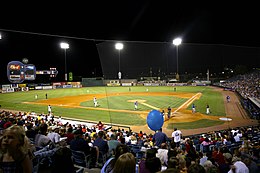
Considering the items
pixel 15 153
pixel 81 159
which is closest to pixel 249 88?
pixel 81 159

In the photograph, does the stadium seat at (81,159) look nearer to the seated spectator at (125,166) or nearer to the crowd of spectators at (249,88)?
the seated spectator at (125,166)

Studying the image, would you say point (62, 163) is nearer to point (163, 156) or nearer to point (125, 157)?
point (125, 157)

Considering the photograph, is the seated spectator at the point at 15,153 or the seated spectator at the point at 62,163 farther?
the seated spectator at the point at 62,163

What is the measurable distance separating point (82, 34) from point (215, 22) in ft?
22.5

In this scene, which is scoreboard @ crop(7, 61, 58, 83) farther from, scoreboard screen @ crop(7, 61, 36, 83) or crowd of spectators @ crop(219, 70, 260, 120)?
crowd of spectators @ crop(219, 70, 260, 120)

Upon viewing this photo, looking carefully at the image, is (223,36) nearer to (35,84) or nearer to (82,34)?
(82,34)

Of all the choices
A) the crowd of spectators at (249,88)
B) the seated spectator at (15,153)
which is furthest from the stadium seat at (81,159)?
the crowd of spectators at (249,88)

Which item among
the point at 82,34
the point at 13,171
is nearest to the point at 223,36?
the point at 82,34

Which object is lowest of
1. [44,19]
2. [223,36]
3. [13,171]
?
[13,171]

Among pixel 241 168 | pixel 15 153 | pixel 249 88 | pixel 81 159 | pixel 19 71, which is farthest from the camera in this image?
pixel 19 71

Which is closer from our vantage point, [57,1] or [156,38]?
[57,1]

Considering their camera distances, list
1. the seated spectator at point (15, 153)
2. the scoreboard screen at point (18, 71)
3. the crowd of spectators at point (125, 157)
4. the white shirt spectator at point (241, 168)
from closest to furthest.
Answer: the seated spectator at point (15, 153) → the crowd of spectators at point (125, 157) → the white shirt spectator at point (241, 168) → the scoreboard screen at point (18, 71)

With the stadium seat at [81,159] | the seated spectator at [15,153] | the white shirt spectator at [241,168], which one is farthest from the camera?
the stadium seat at [81,159]

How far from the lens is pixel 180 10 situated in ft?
24.8
